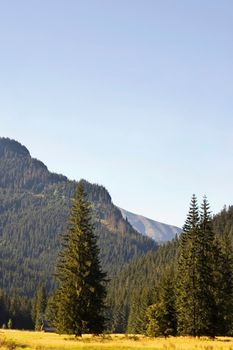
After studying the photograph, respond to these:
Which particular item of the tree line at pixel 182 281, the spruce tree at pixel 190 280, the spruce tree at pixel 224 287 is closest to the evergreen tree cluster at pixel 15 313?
the spruce tree at pixel 224 287

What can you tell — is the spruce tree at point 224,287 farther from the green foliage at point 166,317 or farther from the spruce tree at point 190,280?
the green foliage at point 166,317

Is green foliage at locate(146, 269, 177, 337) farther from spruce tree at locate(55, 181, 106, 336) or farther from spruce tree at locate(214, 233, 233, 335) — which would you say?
spruce tree at locate(55, 181, 106, 336)

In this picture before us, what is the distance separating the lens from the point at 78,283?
164 feet

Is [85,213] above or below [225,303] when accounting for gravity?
above

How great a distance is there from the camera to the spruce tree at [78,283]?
49781 mm

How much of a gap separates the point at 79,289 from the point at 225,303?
23337 millimetres

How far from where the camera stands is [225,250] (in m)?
67.8

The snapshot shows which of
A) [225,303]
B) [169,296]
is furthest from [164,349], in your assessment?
[169,296]

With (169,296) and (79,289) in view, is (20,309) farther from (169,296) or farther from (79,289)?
(79,289)

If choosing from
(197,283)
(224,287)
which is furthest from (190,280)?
(224,287)

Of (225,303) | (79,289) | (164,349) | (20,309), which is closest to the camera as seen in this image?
(164,349)

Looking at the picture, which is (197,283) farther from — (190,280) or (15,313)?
(15,313)

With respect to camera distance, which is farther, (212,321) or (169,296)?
(169,296)

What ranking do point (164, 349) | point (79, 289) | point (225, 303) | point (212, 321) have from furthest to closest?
point (225, 303)
point (212, 321)
point (79, 289)
point (164, 349)
